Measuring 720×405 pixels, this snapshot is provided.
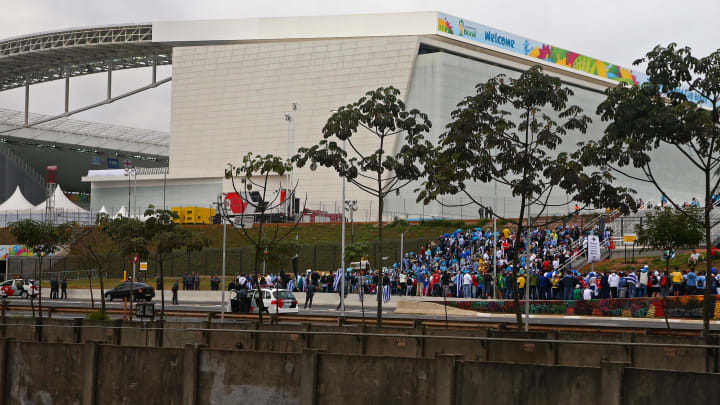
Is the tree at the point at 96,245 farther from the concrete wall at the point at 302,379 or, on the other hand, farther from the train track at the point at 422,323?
the concrete wall at the point at 302,379

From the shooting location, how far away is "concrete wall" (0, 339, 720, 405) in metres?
11.3

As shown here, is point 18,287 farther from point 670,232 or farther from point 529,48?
point 529,48

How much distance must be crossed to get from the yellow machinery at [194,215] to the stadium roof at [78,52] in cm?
2180

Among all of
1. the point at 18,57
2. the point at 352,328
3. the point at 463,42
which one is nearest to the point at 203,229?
the point at 463,42

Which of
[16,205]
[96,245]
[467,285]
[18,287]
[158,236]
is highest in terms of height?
[16,205]

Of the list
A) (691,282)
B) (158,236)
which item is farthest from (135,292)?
(691,282)

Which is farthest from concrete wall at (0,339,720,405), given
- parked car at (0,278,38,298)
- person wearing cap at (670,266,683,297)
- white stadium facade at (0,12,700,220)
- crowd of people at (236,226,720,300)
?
white stadium facade at (0,12,700,220)

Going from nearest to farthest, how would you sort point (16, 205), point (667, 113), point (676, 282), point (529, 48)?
point (667, 113) < point (676, 282) < point (16, 205) < point (529, 48)

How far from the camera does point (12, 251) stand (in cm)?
7200

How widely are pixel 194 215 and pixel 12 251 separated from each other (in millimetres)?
15429

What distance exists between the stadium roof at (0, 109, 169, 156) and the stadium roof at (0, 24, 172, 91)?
5.09 m

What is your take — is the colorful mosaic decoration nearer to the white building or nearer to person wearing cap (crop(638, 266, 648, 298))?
person wearing cap (crop(638, 266, 648, 298))

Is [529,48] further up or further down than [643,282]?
further up

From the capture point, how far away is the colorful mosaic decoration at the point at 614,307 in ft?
110
